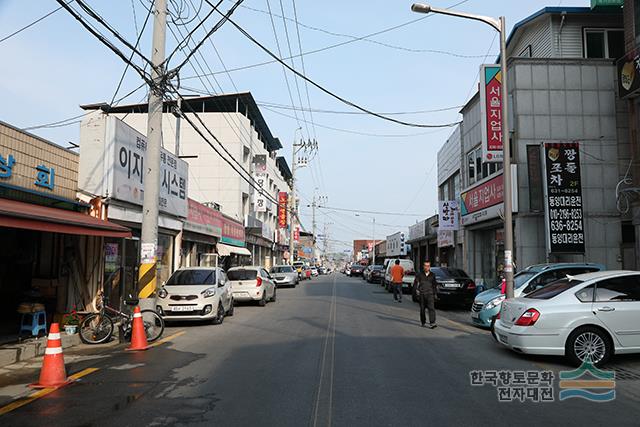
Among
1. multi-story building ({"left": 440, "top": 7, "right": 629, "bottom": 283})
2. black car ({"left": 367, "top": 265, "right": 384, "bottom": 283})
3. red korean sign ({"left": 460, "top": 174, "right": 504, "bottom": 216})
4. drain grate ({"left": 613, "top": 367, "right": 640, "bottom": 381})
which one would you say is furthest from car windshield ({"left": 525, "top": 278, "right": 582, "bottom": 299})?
black car ({"left": 367, "top": 265, "right": 384, "bottom": 283})

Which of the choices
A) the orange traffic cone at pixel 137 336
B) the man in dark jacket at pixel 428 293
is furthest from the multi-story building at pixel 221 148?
the orange traffic cone at pixel 137 336

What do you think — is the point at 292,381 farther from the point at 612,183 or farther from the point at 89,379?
the point at 612,183

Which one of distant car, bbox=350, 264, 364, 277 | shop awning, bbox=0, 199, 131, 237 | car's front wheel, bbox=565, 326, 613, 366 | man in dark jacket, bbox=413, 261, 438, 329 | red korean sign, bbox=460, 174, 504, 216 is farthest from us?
distant car, bbox=350, 264, 364, 277

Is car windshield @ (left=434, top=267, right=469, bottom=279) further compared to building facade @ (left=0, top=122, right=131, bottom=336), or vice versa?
car windshield @ (left=434, top=267, right=469, bottom=279)

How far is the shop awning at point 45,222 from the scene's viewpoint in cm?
829

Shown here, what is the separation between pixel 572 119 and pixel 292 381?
1772cm

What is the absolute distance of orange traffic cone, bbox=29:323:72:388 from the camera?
22.8 ft

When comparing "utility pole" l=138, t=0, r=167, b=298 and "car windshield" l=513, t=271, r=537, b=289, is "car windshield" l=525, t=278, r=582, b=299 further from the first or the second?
"utility pole" l=138, t=0, r=167, b=298

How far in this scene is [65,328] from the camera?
36.1 feet

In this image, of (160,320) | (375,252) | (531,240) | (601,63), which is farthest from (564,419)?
(375,252)

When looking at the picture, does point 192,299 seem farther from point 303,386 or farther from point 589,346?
point 589,346

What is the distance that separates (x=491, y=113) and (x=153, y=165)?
42.3 ft

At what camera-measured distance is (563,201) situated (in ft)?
59.9

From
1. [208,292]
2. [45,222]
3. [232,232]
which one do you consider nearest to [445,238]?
[232,232]
